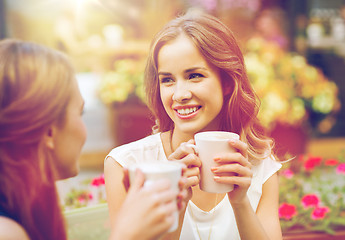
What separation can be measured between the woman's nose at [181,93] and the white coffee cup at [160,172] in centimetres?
54

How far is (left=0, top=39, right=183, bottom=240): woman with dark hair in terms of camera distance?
845 mm

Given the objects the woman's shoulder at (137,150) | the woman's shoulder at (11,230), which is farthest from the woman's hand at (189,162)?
the woman's shoulder at (11,230)

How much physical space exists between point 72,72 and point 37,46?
106 mm

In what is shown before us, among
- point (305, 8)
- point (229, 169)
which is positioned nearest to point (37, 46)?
point (229, 169)

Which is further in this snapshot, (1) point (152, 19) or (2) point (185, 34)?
(1) point (152, 19)

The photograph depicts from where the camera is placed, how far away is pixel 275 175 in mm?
1632

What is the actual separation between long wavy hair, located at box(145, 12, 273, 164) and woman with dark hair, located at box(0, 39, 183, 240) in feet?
2.37

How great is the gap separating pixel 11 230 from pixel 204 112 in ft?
2.91

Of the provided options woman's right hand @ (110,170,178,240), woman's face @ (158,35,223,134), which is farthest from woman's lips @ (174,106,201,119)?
woman's right hand @ (110,170,178,240)

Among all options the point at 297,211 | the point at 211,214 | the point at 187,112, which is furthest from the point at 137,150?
the point at 297,211

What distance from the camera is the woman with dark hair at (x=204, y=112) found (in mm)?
1473

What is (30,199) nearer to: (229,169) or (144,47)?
(229,169)

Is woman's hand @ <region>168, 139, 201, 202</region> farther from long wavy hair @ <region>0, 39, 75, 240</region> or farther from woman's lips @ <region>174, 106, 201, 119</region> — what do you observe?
long wavy hair @ <region>0, 39, 75, 240</region>

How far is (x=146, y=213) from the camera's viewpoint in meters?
0.84
